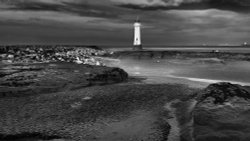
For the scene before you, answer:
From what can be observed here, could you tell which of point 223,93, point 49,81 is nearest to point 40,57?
point 49,81

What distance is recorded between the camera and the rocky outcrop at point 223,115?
16.7 feet

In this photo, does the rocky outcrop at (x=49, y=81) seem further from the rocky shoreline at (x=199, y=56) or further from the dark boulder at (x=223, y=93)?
the rocky shoreline at (x=199, y=56)

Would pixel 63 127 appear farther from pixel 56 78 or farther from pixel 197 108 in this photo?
pixel 56 78

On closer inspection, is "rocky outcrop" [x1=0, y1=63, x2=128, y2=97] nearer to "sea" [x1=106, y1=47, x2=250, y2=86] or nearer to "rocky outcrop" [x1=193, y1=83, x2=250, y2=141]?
"sea" [x1=106, y1=47, x2=250, y2=86]

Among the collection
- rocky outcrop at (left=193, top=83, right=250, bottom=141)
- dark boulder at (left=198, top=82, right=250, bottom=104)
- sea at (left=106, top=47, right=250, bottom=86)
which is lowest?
sea at (left=106, top=47, right=250, bottom=86)

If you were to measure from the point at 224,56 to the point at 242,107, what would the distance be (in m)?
40.4

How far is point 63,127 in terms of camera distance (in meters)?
6.32

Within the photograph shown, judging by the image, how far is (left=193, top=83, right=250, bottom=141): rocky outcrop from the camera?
16.7 feet

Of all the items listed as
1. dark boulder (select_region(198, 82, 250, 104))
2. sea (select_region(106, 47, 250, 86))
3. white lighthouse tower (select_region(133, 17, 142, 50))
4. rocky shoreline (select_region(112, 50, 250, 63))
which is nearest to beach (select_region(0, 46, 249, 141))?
dark boulder (select_region(198, 82, 250, 104))

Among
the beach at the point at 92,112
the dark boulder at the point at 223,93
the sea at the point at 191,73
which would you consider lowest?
the sea at the point at 191,73

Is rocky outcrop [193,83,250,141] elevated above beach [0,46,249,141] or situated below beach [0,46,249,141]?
above

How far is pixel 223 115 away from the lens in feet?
20.0

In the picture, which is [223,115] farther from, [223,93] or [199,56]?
[199,56]

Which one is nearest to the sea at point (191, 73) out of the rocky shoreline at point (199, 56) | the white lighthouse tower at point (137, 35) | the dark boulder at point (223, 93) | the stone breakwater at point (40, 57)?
the stone breakwater at point (40, 57)
